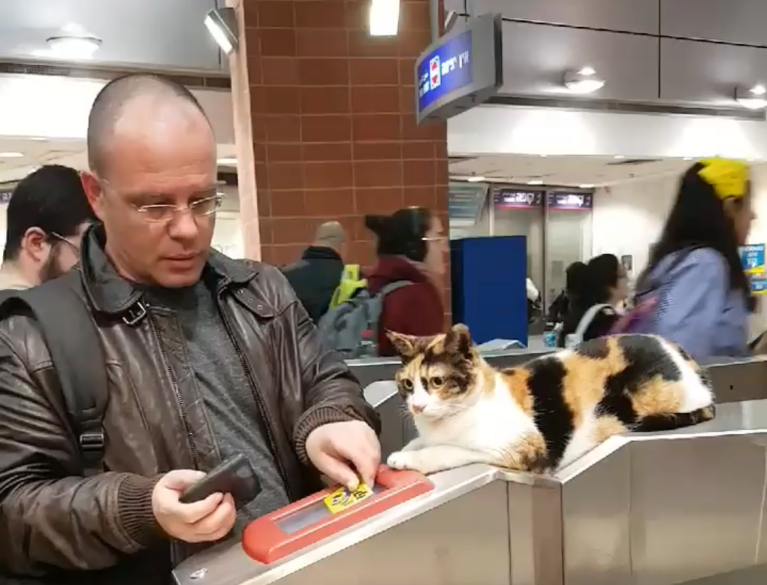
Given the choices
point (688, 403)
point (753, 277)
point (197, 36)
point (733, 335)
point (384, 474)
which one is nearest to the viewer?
point (384, 474)

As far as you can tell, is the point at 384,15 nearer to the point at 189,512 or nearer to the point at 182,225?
the point at 182,225

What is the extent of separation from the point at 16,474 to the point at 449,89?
275 centimetres

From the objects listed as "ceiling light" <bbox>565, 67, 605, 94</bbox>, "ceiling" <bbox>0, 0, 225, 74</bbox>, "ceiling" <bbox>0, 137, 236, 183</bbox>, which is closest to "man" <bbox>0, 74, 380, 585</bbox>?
"ceiling" <bbox>0, 137, 236, 183</bbox>

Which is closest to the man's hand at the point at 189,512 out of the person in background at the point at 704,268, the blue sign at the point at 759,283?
the person in background at the point at 704,268

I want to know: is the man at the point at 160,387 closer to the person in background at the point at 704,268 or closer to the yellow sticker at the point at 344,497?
the yellow sticker at the point at 344,497

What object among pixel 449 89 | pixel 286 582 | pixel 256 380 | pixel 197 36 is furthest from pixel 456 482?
pixel 197 36

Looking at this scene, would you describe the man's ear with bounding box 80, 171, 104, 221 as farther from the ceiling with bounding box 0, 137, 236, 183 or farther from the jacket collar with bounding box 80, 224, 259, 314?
the ceiling with bounding box 0, 137, 236, 183

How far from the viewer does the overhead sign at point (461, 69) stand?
299cm

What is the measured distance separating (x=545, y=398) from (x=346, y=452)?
1.32 ft

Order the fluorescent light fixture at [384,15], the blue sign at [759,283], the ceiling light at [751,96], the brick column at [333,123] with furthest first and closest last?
the blue sign at [759,283], the ceiling light at [751,96], the brick column at [333,123], the fluorescent light fixture at [384,15]

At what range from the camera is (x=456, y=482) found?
2.97 ft

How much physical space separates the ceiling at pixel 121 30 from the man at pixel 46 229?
9.08 ft

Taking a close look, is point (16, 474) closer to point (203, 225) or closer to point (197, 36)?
point (203, 225)

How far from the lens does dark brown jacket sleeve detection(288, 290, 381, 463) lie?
108 cm
